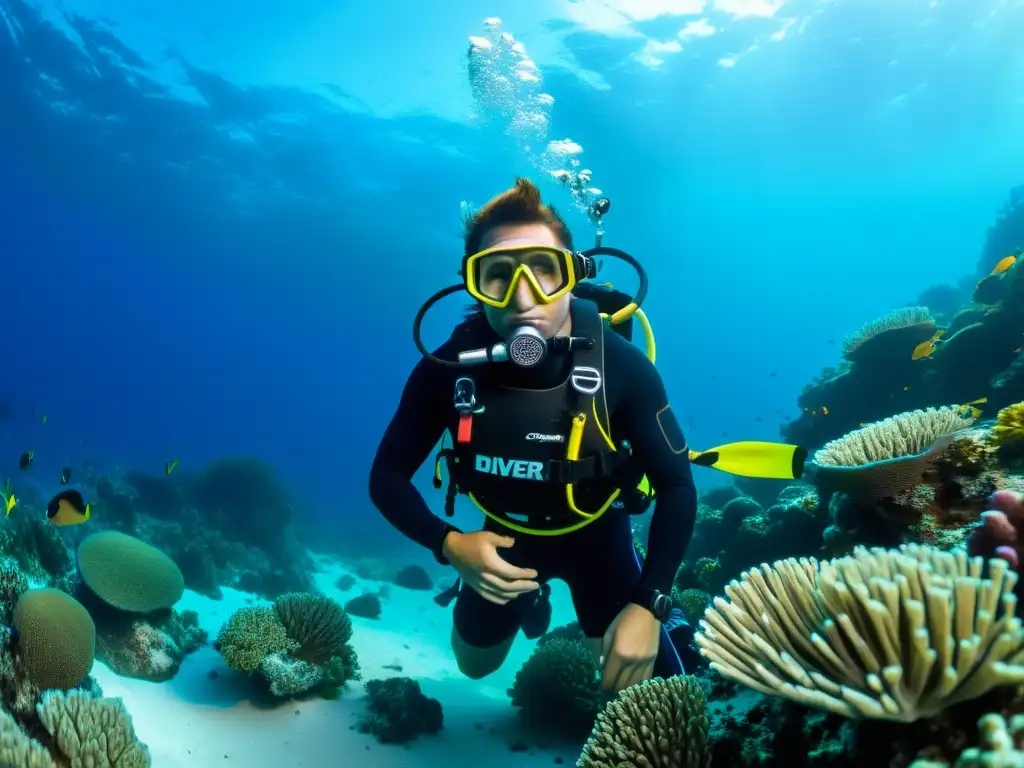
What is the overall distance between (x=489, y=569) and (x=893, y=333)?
1136cm

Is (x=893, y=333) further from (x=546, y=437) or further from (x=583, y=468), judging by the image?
(x=546, y=437)

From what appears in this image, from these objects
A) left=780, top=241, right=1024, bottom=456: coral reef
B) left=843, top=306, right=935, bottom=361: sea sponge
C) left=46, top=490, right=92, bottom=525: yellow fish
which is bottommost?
left=46, top=490, right=92, bottom=525: yellow fish

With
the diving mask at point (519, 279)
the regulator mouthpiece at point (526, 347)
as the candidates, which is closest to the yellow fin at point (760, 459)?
the diving mask at point (519, 279)

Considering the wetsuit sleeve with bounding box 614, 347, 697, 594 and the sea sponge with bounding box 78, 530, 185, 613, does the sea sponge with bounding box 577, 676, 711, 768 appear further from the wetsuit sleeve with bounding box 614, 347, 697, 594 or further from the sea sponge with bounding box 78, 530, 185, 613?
the sea sponge with bounding box 78, 530, 185, 613

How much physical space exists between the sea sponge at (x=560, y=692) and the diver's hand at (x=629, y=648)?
362cm

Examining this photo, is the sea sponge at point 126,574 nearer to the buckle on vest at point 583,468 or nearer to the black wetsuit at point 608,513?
the black wetsuit at point 608,513

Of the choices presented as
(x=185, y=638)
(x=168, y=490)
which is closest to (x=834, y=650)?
(x=185, y=638)

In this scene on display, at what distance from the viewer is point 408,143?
97.9 ft

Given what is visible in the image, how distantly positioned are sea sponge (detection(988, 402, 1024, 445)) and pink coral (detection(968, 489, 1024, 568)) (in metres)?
1.41

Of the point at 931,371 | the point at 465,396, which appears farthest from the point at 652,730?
the point at 931,371

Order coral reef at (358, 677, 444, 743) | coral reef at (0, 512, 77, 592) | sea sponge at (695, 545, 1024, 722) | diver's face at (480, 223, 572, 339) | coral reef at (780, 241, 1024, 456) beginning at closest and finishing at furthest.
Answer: sea sponge at (695, 545, 1024, 722) → diver's face at (480, 223, 572, 339) → coral reef at (358, 677, 444, 743) → coral reef at (0, 512, 77, 592) → coral reef at (780, 241, 1024, 456)

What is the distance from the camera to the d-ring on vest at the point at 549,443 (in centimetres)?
326

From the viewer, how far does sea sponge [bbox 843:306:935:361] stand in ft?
34.1

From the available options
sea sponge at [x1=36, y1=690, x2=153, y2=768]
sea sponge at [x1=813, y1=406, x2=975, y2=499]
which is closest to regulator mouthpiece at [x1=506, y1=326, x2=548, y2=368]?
sea sponge at [x1=813, y1=406, x2=975, y2=499]
